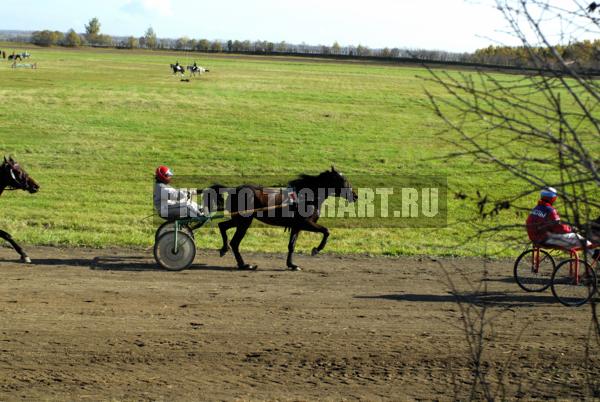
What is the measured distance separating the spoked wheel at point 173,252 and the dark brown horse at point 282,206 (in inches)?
33.2

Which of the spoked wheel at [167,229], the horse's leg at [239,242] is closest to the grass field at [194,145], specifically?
the horse's leg at [239,242]

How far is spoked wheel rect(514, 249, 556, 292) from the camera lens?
38.9 feet

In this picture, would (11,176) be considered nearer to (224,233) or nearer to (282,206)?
(224,233)

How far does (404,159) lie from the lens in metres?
28.7

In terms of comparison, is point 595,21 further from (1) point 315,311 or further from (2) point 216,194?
(2) point 216,194

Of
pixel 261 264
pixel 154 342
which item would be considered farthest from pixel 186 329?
pixel 261 264

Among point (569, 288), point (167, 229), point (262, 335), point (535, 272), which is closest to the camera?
point (262, 335)

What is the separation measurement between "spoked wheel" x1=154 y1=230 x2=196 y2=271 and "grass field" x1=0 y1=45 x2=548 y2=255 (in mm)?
2712

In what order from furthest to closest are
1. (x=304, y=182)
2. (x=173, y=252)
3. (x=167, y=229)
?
(x=304, y=182) < (x=167, y=229) < (x=173, y=252)

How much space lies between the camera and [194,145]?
101ft

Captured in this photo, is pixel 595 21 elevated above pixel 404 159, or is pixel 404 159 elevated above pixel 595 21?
pixel 595 21

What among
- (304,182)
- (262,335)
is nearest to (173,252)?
(304,182)

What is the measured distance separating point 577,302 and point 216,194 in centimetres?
584

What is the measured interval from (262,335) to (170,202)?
4.05 metres
